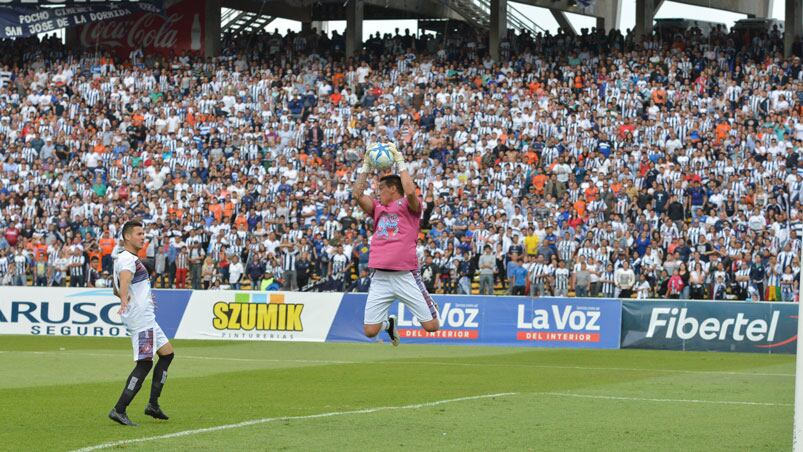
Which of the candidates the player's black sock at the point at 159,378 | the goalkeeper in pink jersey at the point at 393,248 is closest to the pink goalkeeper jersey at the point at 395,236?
the goalkeeper in pink jersey at the point at 393,248

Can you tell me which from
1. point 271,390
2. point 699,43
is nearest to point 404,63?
point 699,43

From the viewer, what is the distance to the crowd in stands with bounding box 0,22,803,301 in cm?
3142

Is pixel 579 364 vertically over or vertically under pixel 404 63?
under

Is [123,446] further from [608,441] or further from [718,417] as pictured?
[718,417]

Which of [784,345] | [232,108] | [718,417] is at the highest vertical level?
[232,108]

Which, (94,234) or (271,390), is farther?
(94,234)

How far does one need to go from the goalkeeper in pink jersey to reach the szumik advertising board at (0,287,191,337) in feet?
53.3

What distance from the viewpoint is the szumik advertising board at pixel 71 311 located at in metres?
29.1

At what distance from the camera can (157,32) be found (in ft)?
152

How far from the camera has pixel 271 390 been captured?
1606 cm

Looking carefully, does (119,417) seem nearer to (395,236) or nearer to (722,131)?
(395,236)

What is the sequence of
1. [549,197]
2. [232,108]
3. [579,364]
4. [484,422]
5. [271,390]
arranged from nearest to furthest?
[484,422] → [271,390] → [579,364] → [549,197] → [232,108]

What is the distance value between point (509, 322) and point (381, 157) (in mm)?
15596

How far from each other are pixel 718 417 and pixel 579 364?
9.06 m
